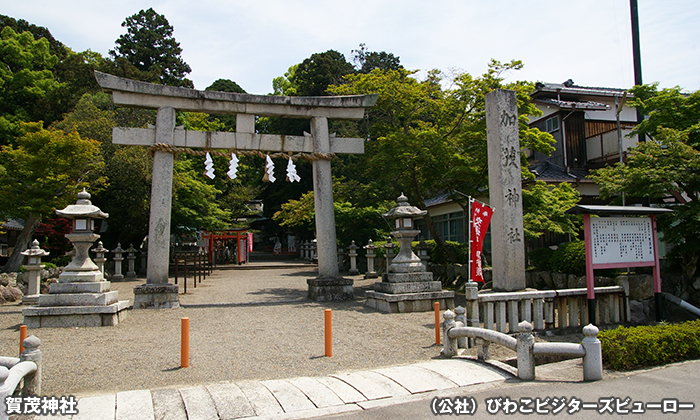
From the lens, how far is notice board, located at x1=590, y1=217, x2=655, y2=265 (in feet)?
29.3

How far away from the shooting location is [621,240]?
920 centimetres

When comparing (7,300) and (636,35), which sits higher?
(636,35)

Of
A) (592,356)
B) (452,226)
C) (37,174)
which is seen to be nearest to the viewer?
(592,356)

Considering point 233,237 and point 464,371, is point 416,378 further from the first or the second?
point 233,237

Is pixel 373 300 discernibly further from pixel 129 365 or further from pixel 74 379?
pixel 74 379

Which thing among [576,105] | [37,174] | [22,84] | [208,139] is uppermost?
[22,84]

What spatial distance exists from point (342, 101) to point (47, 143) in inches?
493

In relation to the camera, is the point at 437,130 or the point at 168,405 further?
the point at 437,130

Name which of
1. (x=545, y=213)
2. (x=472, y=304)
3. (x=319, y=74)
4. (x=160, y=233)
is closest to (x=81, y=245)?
(x=160, y=233)

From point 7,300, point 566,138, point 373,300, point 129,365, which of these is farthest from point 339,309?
point 566,138

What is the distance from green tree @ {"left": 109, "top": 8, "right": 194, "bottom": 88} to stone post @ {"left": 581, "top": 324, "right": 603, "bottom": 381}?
41.0 m

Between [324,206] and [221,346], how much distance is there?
21.7ft

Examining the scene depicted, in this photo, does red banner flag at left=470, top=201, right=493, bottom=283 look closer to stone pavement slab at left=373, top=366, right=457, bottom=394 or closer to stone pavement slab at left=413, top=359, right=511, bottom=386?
stone pavement slab at left=413, top=359, right=511, bottom=386

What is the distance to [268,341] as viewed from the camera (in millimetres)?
8992
